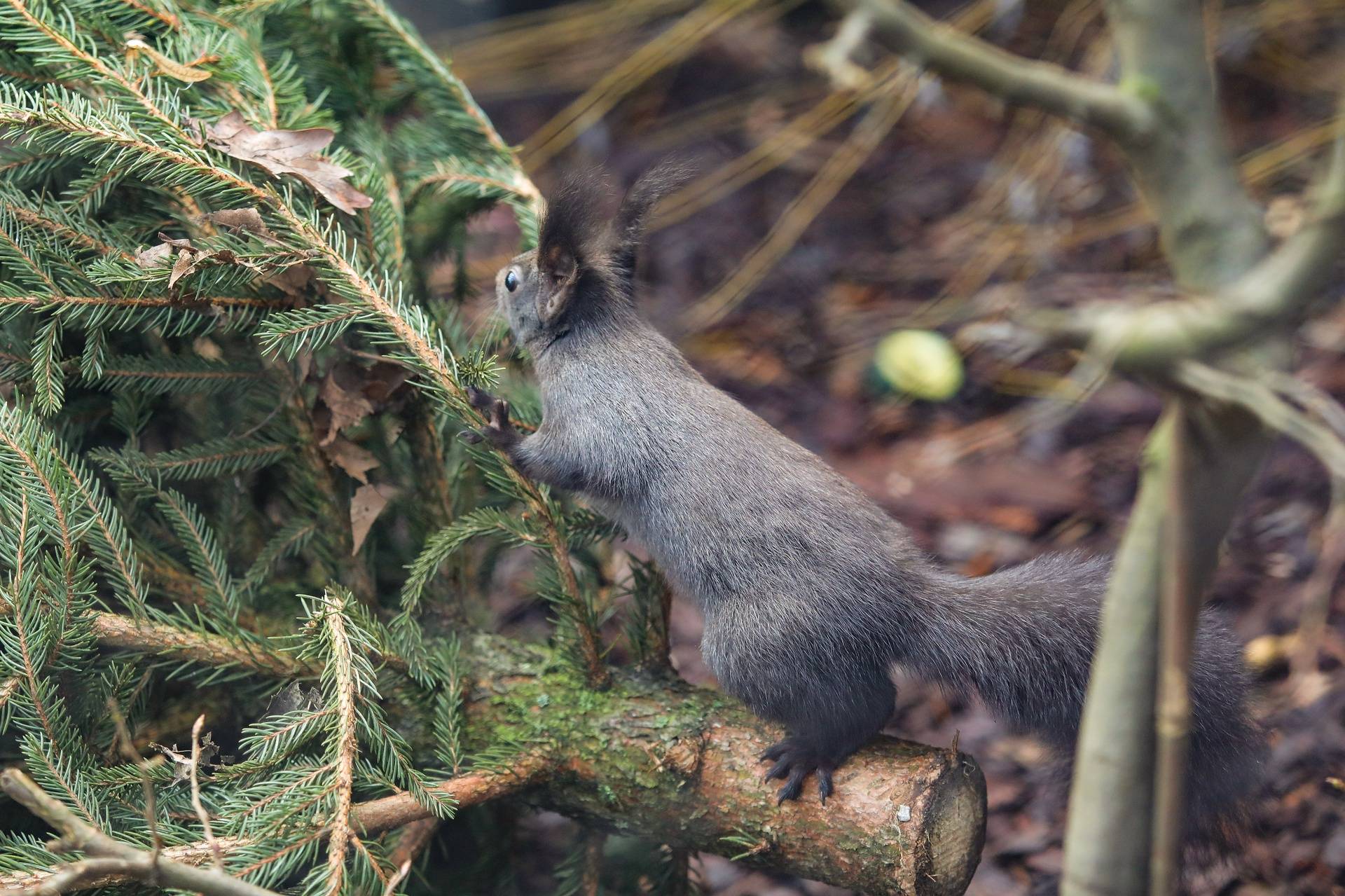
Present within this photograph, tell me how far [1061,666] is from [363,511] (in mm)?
1281

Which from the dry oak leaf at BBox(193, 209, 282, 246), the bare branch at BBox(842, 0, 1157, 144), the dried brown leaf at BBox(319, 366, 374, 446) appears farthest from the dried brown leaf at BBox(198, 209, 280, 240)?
the bare branch at BBox(842, 0, 1157, 144)

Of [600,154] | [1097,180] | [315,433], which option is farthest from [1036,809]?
[600,154]

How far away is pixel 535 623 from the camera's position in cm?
342

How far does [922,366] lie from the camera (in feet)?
12.7

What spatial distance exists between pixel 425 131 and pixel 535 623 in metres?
1.54

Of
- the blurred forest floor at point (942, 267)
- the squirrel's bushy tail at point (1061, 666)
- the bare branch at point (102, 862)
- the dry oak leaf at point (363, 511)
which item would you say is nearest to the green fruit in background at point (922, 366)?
the blurred forest floor at point (942, 267)

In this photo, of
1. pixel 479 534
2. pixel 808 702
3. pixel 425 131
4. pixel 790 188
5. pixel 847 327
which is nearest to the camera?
pixel 808 702

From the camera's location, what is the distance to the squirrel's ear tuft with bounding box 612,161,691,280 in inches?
86.6

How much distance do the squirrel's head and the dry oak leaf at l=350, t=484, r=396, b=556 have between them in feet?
1.61

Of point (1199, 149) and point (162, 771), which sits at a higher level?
point (1199, 149)

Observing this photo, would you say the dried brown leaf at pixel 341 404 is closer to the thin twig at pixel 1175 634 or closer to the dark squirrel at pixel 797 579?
the dark squirrel at pixel 797 579

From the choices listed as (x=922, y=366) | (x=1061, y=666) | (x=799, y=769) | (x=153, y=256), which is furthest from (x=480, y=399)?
A: (x=922, y=366)

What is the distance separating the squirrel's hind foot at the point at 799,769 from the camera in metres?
1.77

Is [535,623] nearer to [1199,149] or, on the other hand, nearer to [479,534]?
[479,534]
